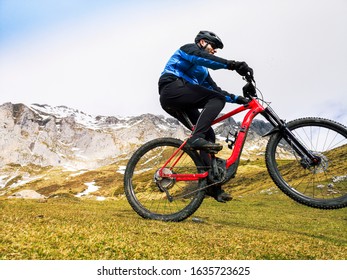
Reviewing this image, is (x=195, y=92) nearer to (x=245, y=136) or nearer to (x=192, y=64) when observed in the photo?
(x=192, y=64)

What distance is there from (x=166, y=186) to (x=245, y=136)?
2.79 m

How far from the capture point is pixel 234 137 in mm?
9781

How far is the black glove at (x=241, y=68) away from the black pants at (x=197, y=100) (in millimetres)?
910

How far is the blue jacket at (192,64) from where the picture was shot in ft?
28.9

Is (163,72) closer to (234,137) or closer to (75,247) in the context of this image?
(234,137)

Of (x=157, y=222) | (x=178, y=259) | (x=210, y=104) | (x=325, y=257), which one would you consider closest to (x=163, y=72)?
(x=210, y=104)

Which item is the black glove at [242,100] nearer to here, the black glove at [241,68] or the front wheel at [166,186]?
the black glove at [241,68]

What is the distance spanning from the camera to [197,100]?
948 cm

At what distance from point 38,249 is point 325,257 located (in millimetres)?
5661

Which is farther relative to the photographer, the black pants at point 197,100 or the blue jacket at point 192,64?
the black pants at point 197,100

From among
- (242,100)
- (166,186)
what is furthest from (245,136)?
(166,186)

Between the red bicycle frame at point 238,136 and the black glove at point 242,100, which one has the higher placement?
the black glove at point 242,100

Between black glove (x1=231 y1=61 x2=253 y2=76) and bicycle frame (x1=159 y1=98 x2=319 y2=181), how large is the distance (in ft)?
3.46

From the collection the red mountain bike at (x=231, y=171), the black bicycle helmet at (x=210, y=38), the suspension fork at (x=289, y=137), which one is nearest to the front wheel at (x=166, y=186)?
the red mountain bike at (x=231, y=171)
